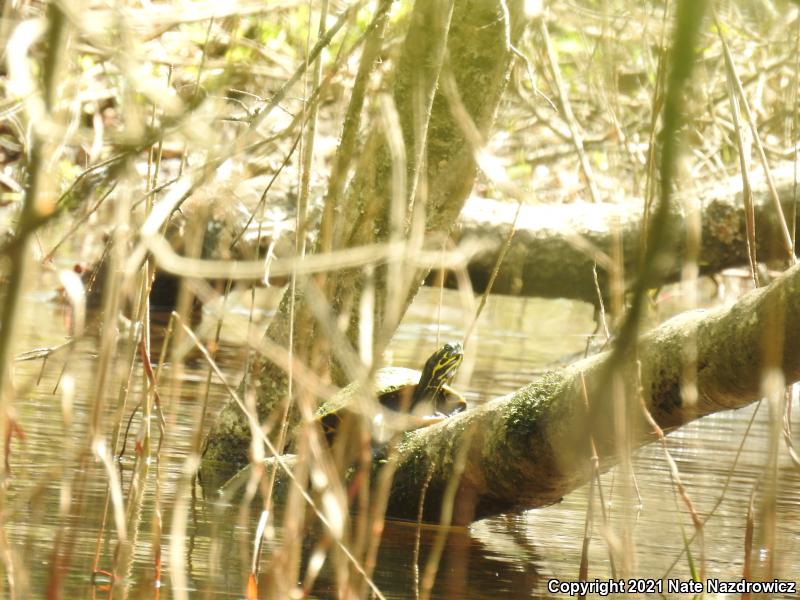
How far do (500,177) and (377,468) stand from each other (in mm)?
2366

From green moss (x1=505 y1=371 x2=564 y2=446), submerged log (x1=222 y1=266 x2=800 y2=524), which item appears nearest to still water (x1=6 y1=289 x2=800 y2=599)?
submerged log (x1=222 y1=266 x2=800 y2=524)

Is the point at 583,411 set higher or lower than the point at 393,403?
higher

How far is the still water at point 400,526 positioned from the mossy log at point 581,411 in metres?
0.14

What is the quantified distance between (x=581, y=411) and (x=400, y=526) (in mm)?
963

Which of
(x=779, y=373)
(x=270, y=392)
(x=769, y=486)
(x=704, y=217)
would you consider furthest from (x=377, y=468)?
(x=704, y=217)

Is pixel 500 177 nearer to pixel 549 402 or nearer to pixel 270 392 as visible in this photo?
pixel 549 402

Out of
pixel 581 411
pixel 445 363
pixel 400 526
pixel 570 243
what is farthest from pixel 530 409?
pixel 570 243

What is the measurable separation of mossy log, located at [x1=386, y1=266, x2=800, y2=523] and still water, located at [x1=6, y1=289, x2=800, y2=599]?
5.5 inches

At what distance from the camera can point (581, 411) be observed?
3.03m

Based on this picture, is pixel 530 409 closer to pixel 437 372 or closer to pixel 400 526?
pixel 400 526

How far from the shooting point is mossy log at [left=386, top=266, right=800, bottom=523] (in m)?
2.58

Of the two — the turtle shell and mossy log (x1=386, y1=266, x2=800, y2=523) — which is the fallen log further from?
mossy log (x1=386, y1=266, x2=800, y2=523)

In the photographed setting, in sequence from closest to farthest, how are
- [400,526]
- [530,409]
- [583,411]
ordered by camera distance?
[583,411] < [530,409] < [400,526]

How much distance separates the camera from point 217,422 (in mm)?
4566
